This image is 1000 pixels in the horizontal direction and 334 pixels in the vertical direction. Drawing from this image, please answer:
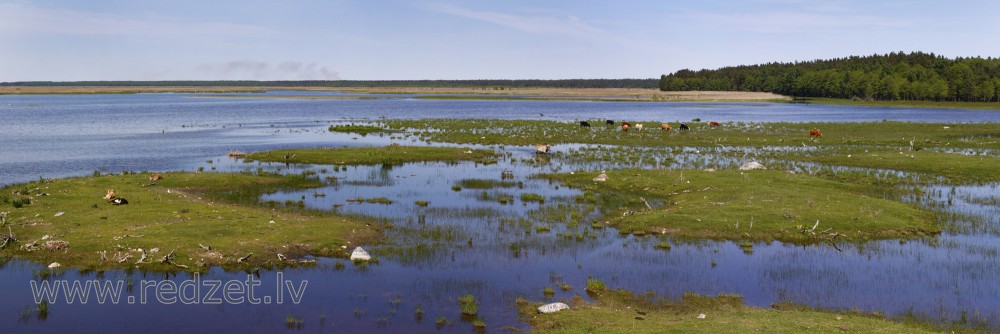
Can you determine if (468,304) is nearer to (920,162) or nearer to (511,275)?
(511,275)

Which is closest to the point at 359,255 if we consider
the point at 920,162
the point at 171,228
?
the point at 171,228

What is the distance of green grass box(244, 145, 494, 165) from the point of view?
53.6 metres

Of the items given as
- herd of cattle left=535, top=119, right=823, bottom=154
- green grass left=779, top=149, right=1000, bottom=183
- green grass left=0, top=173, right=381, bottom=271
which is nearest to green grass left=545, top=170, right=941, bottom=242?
green grass left=779, top=149, right=1000, bottom=183

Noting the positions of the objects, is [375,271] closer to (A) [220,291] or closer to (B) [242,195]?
(A) [220,291]

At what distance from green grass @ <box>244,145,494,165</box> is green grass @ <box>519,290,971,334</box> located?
116ft

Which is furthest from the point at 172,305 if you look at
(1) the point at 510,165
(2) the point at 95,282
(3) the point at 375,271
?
(1) the point at 510,165

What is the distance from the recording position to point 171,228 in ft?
90.8

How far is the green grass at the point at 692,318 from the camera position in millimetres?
17484

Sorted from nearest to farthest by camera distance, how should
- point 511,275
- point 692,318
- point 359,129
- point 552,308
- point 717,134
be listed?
point 692,318
point 552,308
point 511,275
point 717,134
point 359,129

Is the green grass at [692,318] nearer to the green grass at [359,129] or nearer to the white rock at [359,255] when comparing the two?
the white rock at [359,255]

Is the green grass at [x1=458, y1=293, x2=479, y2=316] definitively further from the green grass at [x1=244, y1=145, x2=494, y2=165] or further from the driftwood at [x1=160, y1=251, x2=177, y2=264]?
the green grass at [x1=244, y1=145, x2=494, y2=165]

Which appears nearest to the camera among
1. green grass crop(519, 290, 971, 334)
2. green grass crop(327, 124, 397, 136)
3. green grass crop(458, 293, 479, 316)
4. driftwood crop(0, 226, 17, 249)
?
green grass crop(519, 290, 971, 334)

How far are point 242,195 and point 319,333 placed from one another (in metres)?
22.5

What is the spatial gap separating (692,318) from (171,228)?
19.9 m
